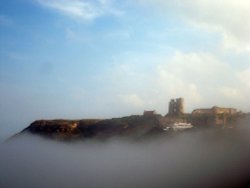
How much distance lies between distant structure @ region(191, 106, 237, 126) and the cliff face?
8043 millimetres

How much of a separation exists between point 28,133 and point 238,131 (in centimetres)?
5634

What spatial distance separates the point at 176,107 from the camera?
232 feet

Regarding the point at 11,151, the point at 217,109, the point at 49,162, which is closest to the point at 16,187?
the point at 49,162

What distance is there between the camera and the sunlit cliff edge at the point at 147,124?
6022cm

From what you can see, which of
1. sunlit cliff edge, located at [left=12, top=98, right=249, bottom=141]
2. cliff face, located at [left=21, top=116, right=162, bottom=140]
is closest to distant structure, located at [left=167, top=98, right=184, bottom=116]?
sunlit cliff edge, located at [left=12, top=98, right=249, bottom=141]

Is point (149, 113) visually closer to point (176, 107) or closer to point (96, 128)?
point (176, 107)

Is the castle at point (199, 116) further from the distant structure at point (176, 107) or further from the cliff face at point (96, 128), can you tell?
the cliff face at point (96, 128)

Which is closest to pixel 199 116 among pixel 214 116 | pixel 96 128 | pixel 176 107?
pixel 214 116

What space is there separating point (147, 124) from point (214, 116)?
41.7 feet

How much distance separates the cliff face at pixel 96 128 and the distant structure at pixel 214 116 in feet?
26.4

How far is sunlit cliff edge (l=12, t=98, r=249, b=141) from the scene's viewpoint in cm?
6022

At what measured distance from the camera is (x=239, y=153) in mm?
35094

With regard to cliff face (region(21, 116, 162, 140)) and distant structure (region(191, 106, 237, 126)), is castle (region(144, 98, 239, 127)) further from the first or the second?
cliff face (region(21, 116, 162, 140))

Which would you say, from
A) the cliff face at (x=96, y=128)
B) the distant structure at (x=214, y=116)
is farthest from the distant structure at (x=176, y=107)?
the cliff face at (x=96, y=128)
